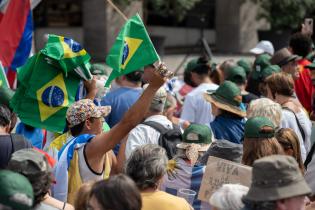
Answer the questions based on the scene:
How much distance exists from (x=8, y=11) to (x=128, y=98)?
5.87 feet

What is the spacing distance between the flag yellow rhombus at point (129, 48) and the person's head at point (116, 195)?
237cm

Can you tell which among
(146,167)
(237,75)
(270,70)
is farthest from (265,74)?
(146,167)

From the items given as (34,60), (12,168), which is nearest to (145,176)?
(12,168)

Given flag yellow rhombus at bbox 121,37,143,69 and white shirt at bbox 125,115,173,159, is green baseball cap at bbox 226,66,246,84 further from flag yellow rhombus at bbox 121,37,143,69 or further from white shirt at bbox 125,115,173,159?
flag yellow rhombus at bbox 121,37,143,69

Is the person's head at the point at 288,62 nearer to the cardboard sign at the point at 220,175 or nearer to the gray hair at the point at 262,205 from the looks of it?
the cardboard sign at the point at 220,175

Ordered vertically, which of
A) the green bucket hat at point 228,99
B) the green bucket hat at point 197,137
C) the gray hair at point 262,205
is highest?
the gray hair at point 262,205

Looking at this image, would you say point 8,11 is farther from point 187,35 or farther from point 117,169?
point 187,35

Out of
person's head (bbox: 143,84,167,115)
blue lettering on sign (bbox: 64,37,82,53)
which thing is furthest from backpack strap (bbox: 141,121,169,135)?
blue lettering on sign (bbox: 64,37,82,53)

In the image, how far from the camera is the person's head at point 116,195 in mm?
3518

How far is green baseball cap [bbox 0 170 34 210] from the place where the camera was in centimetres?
328

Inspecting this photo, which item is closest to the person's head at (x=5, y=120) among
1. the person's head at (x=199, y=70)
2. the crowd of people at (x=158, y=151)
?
the crowd of people at (x=158, y=151)

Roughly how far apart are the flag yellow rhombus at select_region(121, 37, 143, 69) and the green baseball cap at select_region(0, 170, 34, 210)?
2.65 metres

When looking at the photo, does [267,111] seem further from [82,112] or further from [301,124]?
[82,112]

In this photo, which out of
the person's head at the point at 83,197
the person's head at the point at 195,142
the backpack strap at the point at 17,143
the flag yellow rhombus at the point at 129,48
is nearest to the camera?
the person's head at the point at 83,197
